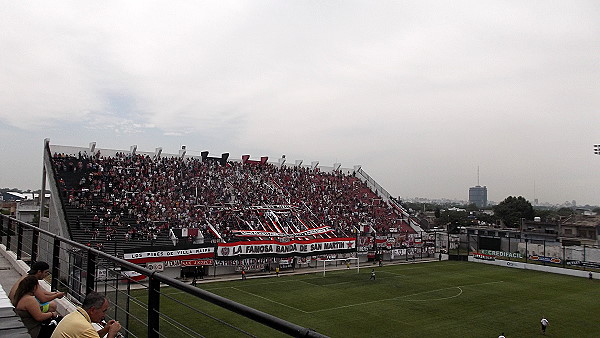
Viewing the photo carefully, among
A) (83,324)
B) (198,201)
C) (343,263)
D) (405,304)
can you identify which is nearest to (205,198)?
(198,201)

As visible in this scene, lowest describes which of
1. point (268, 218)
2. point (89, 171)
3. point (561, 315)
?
point (561, 315)

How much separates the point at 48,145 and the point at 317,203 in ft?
90.8

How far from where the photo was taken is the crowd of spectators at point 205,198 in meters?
37.1

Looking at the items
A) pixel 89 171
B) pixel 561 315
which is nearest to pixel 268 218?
pixel 89 171

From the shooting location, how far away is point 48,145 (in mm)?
39781

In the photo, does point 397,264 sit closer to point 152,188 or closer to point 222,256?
point 222,256

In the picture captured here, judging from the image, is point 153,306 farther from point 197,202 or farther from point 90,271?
point 197,202

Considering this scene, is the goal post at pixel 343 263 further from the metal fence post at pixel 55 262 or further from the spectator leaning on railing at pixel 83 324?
the spectator leaning on railing at pixel 83 324

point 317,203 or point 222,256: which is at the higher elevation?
point 317,203

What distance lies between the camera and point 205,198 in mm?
44062

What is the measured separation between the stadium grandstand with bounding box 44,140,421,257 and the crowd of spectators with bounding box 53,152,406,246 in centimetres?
10

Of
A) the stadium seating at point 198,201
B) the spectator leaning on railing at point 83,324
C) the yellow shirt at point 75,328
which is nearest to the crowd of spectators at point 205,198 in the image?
the stadium seating at point 198,201

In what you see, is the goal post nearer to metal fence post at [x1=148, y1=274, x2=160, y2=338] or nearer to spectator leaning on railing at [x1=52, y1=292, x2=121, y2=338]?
spectator leaning on railing at [x1=52, y1=292, x2=121, y2=338]

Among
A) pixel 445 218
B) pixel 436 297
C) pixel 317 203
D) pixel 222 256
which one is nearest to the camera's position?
pixel 436 297
